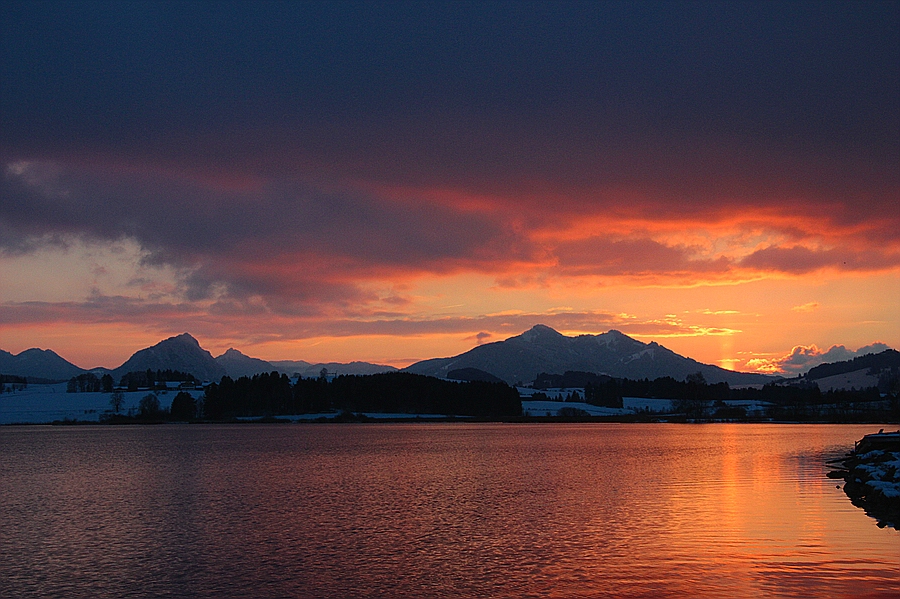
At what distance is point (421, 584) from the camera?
95.5 feet

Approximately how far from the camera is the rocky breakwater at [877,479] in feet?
149

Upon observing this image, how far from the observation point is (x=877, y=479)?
5456cm

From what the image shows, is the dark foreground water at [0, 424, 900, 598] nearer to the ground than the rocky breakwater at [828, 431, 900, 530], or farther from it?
nearer to the ground

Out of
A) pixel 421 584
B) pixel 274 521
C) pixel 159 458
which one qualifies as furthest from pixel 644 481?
pixel 159 458

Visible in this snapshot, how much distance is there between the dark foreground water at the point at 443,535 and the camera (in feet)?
95.5

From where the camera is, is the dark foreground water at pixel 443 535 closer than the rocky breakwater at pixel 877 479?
Yes

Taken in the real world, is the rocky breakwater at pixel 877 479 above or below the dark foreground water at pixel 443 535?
above

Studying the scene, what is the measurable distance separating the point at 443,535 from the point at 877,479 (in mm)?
33839

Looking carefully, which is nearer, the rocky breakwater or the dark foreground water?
the dark foreground water

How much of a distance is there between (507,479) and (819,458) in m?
42.9

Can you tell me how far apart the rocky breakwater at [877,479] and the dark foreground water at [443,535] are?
1.33 m

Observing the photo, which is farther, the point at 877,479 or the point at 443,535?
the point at 877,479

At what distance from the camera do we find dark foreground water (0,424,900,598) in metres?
29.1

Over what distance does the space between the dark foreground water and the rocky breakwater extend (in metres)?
1.33
